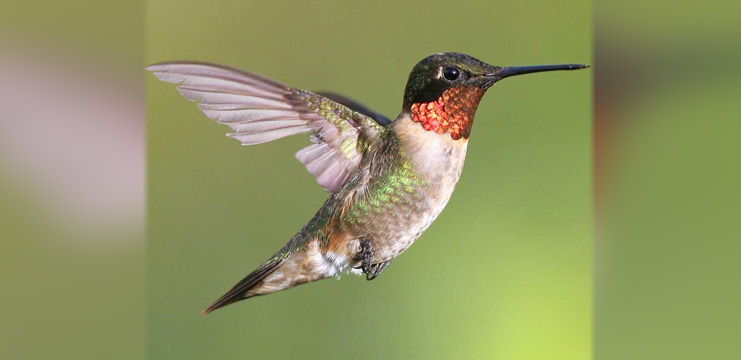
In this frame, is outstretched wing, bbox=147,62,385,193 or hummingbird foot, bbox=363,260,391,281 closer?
outstretched wing, bbox=147,62,385,193

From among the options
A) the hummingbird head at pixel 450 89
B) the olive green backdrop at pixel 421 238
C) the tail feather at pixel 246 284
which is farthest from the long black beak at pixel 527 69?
the tail feather at pixel 246 284

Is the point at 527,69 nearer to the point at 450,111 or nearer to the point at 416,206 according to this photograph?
the point at 450,111

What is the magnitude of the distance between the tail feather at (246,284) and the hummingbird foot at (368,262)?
15 centimetres

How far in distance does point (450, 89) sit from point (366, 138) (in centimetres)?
18

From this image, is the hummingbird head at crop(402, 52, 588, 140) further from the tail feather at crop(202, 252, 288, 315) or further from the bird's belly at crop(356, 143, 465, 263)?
the tail feather at crop(202, 252, 288, 315)

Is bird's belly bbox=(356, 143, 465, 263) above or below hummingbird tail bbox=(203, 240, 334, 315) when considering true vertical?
above

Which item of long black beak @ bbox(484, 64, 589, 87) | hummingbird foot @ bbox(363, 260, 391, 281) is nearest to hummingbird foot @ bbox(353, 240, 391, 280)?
hummingbird foot @ bbox(363, 260, 391, 281)

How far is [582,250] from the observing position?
1.72m

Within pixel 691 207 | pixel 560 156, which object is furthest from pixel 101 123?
pixel 691 207

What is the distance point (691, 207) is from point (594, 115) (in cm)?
27

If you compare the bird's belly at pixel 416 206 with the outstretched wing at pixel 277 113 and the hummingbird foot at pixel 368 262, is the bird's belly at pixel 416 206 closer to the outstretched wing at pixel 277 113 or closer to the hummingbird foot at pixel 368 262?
the hummingbird foot at pixel 368 262

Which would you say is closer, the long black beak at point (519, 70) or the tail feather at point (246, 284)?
the long black beak at point (519, 70)

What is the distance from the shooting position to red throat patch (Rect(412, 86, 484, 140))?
4.89ft

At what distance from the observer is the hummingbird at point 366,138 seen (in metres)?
1.49
